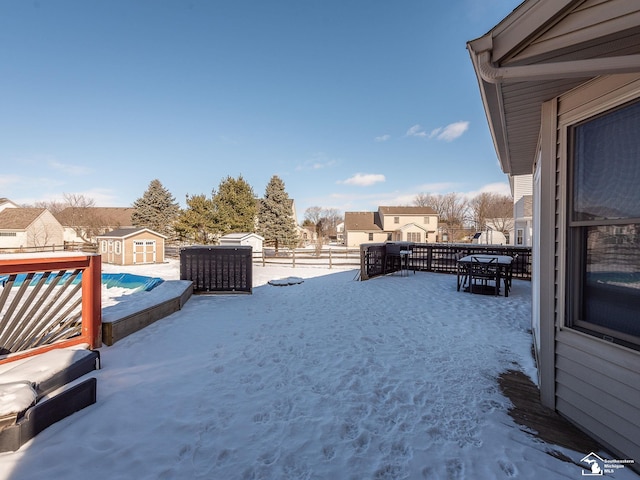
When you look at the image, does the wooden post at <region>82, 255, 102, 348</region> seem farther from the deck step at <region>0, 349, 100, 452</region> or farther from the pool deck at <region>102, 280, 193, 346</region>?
the deck step at <region>0, 349, 100, 452</region>

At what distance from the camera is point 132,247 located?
18.8 meters

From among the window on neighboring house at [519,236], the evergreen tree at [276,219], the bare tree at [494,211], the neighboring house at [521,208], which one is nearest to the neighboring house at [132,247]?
the evergreen tree at [276,219]

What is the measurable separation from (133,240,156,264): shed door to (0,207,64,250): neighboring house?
567 inches

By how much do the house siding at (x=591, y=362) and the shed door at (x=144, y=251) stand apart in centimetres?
2218

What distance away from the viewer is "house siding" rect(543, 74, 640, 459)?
76.9 inches

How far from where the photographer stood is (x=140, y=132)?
1755 cm

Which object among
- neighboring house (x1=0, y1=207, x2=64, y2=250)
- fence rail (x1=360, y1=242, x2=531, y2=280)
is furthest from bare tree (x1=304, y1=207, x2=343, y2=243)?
fence rail (x1=360, y1=242, x2=531, y2=280)

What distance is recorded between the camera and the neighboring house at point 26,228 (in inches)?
1101

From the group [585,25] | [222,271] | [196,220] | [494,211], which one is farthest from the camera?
[494,211]

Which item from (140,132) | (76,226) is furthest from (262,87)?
(76,226)

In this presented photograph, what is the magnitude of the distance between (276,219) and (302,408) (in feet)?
81.5

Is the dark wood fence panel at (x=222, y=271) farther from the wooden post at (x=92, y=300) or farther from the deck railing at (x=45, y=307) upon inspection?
the wooden post at (x=92, y=300)

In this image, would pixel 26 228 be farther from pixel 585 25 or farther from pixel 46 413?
pixel 585 25

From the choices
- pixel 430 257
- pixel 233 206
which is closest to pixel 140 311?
pixel 430 257
